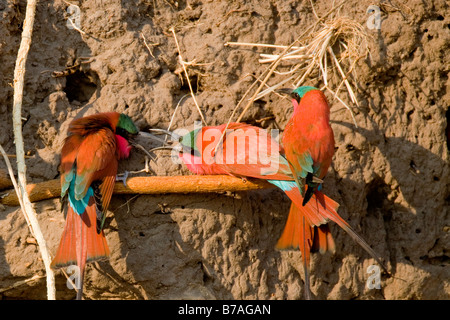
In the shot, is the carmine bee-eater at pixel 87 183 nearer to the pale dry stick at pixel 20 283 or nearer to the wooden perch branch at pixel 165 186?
the wooden perch branch at pixel 165 186

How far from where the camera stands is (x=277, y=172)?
2.95m

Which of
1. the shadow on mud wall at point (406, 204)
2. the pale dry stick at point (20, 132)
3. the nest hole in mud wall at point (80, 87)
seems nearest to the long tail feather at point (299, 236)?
the shadow on mud wall at point (406, 204)

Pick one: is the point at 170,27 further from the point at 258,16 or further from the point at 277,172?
the point at 277,172

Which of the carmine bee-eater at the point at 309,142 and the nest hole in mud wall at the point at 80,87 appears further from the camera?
the nest hole in mud wall at the point at 80,87

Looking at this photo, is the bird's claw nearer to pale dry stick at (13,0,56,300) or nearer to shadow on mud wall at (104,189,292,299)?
shadow on mud wall at (104,189,292,299)

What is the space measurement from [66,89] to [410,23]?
177 centimetres

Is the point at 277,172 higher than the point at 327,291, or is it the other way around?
the point at 277,172

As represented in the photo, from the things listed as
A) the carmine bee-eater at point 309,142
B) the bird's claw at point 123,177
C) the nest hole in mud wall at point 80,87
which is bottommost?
the bird's claw at point 123,177

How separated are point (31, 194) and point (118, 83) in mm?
680

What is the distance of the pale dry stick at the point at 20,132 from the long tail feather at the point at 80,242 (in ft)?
0.24

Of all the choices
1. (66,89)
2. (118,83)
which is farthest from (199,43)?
(66,89)

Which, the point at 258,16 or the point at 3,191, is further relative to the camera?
the point at 258,16

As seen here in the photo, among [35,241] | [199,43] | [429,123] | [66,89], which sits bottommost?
[35,241]

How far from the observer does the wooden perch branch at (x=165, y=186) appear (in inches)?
115
